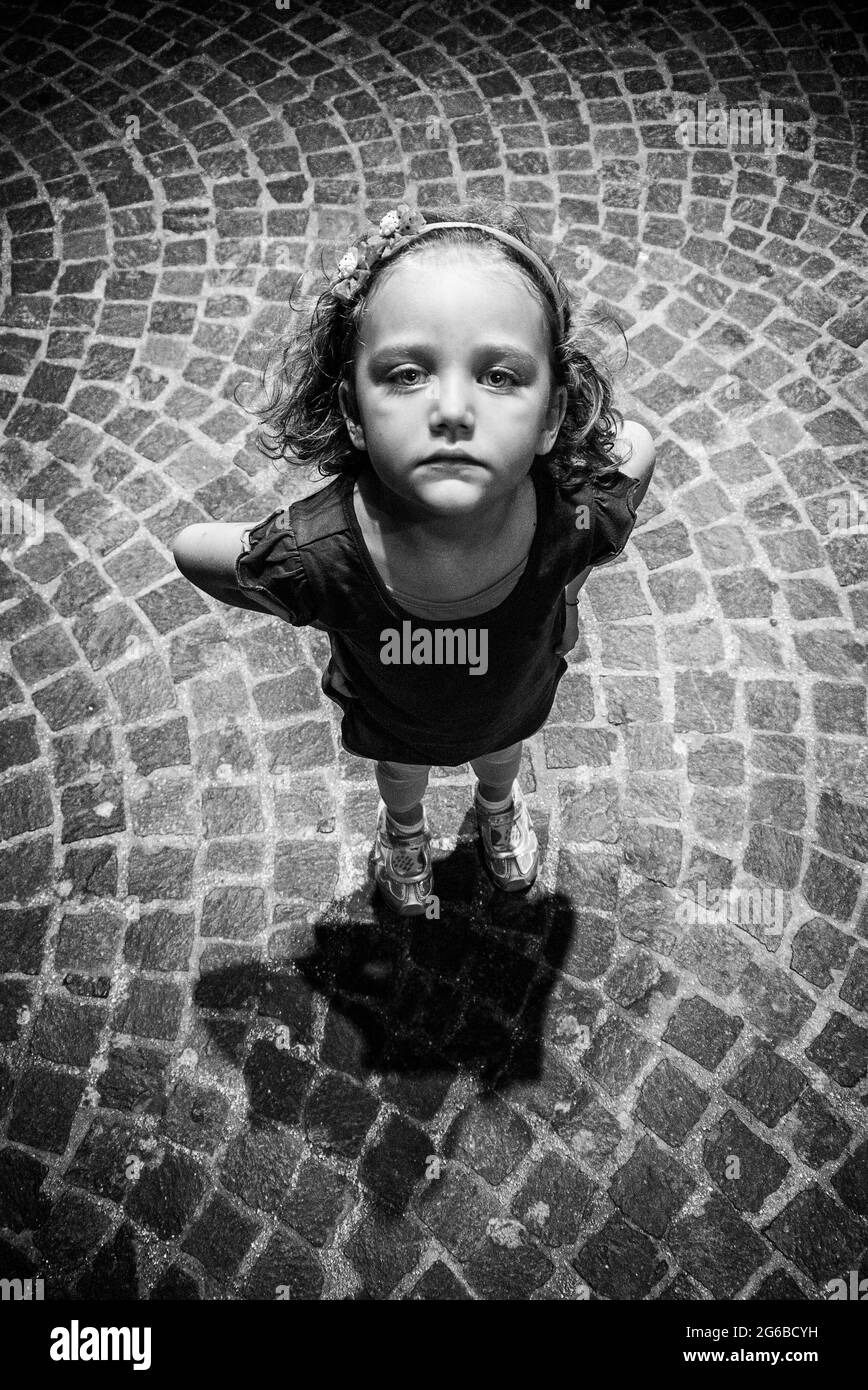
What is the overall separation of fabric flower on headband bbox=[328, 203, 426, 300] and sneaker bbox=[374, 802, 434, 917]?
6.08 ft

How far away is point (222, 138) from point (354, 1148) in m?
5.36

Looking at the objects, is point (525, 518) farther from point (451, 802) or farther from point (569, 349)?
point (451, 802)

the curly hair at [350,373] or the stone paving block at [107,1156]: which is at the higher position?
the curly hair at [350,373]

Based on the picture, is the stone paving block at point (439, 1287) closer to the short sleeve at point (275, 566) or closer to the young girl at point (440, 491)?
the young girl at point (440, 491)

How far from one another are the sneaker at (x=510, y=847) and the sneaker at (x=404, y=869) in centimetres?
23

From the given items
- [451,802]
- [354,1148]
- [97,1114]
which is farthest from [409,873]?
[97,1114]

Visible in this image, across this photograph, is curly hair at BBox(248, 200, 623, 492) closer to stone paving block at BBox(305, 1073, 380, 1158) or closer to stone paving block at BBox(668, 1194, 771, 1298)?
stone paving block at BBox(305, 1073, 380, 1158)

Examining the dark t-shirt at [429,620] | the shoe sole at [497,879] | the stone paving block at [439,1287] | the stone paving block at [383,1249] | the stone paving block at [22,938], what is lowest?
the stone paving block at [439,1287]

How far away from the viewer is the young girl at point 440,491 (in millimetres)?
1667

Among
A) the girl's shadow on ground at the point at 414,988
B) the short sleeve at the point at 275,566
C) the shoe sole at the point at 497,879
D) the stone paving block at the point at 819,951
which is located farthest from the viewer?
the shoe sole at the point at 497,879

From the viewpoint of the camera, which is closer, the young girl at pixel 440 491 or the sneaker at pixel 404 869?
the young girl at pixel 440 491

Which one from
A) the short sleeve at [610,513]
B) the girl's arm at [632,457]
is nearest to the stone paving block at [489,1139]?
the girl's arm at [632,457]

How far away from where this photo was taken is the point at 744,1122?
3006mm

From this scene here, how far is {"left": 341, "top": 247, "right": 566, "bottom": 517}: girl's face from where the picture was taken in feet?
5.41
